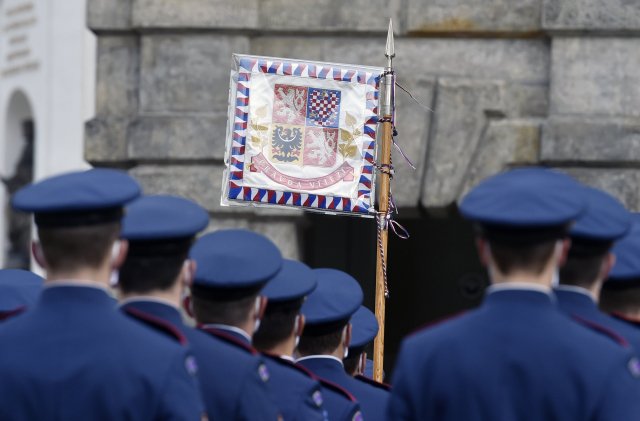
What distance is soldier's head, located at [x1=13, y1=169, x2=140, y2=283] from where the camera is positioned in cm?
427

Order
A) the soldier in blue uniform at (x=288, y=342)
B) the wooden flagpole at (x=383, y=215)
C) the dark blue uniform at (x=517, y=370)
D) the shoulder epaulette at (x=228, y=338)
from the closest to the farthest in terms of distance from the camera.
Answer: the dark blue uniform at (x=517, y=370), the shoulder epaulette at (x=228, y=338), the soldier in blue uniform at (x=288, y=342), the wooden flagpole at (x=383, y=215)

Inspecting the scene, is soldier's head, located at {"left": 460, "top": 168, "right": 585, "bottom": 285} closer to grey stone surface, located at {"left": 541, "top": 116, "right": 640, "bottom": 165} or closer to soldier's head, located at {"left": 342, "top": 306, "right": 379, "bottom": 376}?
soldier's head, located at {"left": 342, "top": 306, "right": 379, "bottom": 376}

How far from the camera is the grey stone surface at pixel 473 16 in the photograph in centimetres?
1135

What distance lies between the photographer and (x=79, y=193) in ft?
14.3

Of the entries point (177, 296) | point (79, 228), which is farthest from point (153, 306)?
point (79, 228)

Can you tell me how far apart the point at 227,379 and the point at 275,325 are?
91cm

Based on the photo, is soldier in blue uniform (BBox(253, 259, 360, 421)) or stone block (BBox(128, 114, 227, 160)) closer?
soldier in blue uniform (BBox(253, 259, 360, 421))

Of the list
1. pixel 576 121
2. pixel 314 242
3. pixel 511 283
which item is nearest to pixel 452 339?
pixel 511 283

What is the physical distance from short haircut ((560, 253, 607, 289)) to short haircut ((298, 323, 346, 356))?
187 centimetres

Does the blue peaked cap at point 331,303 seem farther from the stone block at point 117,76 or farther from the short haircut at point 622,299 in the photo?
the stone block at point 117,76

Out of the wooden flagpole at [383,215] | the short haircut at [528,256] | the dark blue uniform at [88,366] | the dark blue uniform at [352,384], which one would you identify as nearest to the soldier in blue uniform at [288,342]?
the dark blue uniform at [352,384]

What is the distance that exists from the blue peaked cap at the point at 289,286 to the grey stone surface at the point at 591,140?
5.42 meters

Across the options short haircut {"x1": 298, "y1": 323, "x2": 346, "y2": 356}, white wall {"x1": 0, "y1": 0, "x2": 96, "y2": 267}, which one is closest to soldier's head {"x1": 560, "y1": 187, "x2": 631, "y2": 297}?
short haircut {"x1": 298, "y1": 323, "x2": 346, "y2": 356}

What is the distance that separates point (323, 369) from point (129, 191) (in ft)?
6.63
